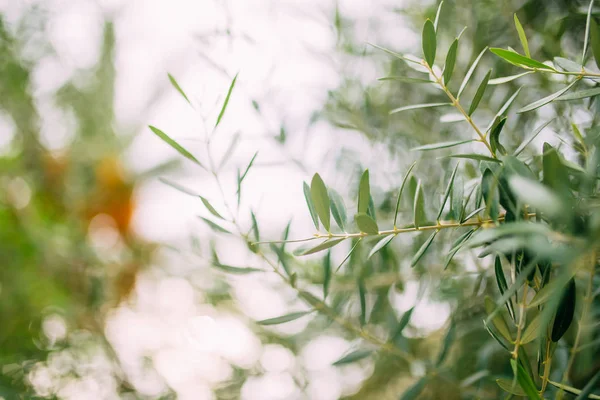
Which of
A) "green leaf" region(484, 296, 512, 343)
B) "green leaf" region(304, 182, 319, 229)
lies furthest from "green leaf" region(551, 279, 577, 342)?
"green leaf" region(304, 182, 319, 229)

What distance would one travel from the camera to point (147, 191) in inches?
68.2

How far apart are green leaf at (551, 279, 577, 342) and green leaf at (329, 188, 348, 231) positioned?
114mm

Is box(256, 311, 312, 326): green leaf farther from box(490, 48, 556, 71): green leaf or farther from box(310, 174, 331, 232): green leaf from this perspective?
box(490, 48, 556, 71): green leaf

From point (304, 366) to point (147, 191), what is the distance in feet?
4.43

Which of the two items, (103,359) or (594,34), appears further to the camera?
(103,359)

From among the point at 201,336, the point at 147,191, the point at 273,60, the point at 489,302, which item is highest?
the point at 273,60

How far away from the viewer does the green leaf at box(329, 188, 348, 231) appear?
251 mm

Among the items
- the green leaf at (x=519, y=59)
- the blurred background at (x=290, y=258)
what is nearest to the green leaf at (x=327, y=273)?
the blurred background at (x=290, y=258)

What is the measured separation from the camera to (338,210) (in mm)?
258

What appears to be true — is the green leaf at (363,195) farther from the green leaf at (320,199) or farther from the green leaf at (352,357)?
the green leaf at (352,357)

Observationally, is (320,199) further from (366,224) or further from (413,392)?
(413,392)

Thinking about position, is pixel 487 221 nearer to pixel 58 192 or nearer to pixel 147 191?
pixel 58 192

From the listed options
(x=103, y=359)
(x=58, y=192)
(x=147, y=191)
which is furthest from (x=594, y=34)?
(x=147, y=191)

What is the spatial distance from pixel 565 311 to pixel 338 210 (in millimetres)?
126
